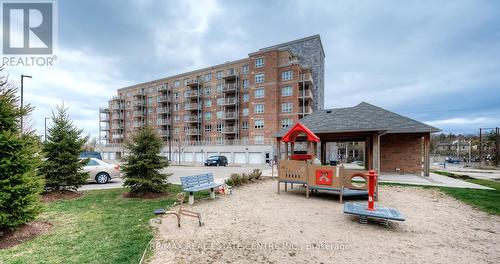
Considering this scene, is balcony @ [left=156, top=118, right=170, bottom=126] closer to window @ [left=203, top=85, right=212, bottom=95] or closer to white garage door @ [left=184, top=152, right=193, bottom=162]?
white garage door @ [left=184, top=152, right=193, bottom=162]

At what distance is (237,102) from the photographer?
44344 mm

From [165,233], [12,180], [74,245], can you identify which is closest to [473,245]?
[165,233]

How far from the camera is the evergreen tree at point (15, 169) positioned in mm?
4723

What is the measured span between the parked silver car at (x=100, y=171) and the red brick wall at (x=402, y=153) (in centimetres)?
2000

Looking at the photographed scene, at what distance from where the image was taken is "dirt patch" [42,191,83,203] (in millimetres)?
8805

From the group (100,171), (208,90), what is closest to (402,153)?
(100,171)

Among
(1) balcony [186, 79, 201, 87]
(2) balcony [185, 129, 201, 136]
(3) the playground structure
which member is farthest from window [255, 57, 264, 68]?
(3) the playground structure

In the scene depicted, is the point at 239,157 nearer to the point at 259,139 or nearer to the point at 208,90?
the point at 259,139

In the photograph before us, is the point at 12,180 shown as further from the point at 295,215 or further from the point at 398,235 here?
the point at 398,235

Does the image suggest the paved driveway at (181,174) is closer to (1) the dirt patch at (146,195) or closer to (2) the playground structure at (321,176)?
(1) the dirt patch at (146,195)

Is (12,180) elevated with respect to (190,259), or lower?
elevated

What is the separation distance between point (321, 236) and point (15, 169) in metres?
6.96

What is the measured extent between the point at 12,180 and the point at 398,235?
8.63 metres

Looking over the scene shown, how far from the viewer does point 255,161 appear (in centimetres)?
3747
